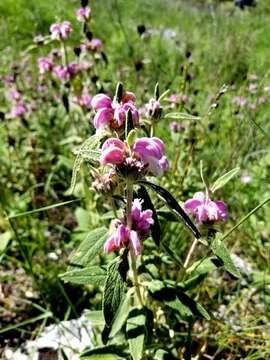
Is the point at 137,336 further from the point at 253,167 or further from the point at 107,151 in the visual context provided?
the point at 253,167

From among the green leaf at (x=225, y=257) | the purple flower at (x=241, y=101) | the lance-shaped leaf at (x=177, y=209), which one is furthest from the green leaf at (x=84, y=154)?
the purple flower at (x=241, y=101)

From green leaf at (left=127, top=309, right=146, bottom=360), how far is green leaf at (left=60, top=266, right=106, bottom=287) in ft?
0.61

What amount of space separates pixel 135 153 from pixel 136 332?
1.95 ft

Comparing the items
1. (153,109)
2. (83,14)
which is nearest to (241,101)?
(83,14)

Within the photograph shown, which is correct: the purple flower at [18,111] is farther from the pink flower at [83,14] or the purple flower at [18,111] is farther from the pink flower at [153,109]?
the pink flower at [153,109]

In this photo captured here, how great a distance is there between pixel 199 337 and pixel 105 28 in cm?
523

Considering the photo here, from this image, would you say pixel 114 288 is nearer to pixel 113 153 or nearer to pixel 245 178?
pixel 113 153

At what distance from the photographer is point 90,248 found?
132 cm

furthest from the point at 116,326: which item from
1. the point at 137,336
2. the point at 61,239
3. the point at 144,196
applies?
the point at 61,239

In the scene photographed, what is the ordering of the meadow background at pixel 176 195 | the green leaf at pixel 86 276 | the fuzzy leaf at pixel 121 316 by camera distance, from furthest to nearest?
1. the meadow background at pixel 176 195
2. the fuzzy leaf at pixel 121 316
3. the green leaf at pixel 86 276

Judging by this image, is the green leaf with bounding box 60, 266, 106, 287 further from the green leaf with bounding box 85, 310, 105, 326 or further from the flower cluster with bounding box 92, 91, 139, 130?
the flower cluster with bounding box 92, 91, 139, 130

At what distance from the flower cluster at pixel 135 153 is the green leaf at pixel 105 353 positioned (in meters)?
0.71

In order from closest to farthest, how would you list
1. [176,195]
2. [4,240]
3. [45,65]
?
[176,195] → [4,240] → [45,65]

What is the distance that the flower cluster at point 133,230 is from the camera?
1.13 m
